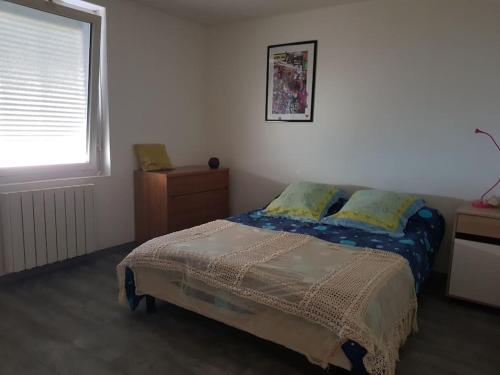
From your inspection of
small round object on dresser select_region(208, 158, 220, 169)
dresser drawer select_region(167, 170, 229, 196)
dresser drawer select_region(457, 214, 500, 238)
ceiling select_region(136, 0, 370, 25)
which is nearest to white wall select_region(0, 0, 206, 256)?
ceiling select_region(136, 0, 370, 25)

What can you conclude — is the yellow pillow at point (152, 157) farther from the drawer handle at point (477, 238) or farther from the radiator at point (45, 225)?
the drawer handle at point (477, 238)

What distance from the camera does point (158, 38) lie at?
3.82 m

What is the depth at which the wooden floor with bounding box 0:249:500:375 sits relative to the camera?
6.44 feet

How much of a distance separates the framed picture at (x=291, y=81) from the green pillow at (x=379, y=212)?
3.57 feet

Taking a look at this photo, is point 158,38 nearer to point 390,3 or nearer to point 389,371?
point 390,3

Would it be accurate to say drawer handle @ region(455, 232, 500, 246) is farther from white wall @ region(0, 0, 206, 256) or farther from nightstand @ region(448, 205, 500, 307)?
white wall @ region(0, 0, 206, 256)

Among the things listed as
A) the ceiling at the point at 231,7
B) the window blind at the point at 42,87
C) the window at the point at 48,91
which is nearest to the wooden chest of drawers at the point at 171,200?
the window at the point at 48,91

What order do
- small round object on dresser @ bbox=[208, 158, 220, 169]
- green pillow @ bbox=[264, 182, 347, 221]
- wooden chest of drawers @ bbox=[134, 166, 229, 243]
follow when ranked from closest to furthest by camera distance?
green pillow @ bbox=[264, 182, 347, 221], wooden chest of drawers @ bbox=[134, 166, 229, 243], small round object on dresser @ bbox=[208, 158, 220, 169]

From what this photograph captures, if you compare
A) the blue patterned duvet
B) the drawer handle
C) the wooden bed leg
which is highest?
the drawer handle

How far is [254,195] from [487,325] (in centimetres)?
249

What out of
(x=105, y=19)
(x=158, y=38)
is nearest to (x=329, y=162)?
(x=158, y=38)

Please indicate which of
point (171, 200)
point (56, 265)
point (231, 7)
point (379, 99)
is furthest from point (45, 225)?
point (379, 99)

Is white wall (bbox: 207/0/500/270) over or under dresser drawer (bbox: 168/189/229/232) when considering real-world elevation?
over

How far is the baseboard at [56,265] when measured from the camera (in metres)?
2.94
